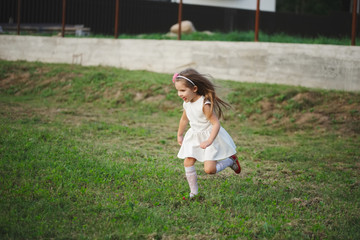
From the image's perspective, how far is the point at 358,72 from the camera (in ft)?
31.1

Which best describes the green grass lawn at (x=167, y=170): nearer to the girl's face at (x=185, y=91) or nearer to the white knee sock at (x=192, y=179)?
the white knee sock at (x=192, y=179)

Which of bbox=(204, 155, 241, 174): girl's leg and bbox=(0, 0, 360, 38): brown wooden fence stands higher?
bbox=(0, 0, 360, 38): brown wooden fence

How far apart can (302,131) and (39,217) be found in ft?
20.5

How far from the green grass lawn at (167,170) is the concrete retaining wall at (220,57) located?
57 cm

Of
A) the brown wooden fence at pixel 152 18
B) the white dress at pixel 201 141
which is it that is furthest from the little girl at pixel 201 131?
the brown wooden fence at pixel 152 18

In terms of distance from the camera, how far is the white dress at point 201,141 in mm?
4496

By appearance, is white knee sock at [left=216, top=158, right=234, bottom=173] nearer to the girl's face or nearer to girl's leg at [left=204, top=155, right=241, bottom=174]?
girl's leg at [left=204, top=155, right=241, bottom=174]

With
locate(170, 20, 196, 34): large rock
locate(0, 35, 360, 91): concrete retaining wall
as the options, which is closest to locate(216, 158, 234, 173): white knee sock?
locate(0, 35, 360, 91): concrete retaining wall

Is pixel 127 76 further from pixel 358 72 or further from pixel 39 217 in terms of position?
pixel 39 217

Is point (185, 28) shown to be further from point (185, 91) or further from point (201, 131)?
point (201, 131)

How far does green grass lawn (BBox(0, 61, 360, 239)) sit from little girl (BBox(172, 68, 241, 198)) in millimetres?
350

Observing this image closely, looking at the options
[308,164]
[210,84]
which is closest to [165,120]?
[308,164]

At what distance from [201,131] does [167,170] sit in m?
1.10

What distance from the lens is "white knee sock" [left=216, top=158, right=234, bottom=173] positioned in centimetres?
459
